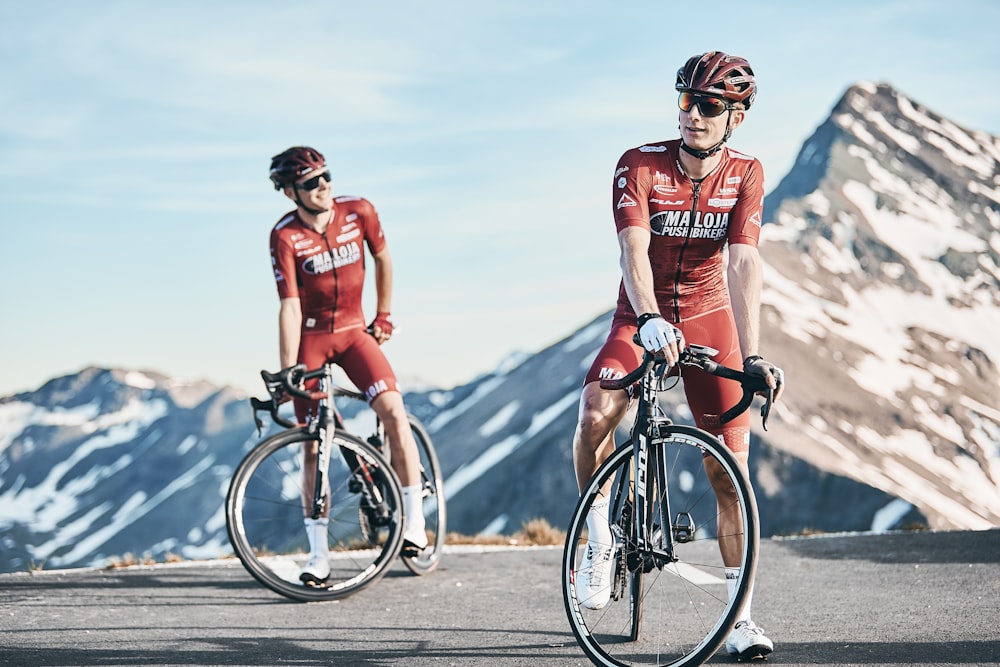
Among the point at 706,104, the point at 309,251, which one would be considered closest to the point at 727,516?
the point at 706,104

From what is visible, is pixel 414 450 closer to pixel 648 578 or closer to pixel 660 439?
pixel 648 578

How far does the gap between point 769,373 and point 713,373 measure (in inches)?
10.8

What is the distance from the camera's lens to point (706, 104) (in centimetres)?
569

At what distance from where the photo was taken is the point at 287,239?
805cm

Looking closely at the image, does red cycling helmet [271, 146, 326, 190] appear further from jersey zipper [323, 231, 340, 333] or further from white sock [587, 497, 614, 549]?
white sock [587, 497, 614, 549]

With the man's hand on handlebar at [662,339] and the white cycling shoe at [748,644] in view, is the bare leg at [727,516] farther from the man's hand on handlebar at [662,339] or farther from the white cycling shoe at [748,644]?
the man's hand on handlebar at [662,339]

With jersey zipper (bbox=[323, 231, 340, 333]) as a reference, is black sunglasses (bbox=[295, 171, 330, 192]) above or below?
above

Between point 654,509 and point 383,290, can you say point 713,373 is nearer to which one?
point 654,509

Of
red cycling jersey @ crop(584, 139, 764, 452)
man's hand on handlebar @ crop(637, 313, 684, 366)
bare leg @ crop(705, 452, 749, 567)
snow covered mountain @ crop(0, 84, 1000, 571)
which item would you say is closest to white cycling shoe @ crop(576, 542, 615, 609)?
bare leg @ crop(705, 452, 749, 567)

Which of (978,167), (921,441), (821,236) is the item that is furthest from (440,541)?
(978,167)

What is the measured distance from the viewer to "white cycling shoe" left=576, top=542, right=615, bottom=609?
221 inches

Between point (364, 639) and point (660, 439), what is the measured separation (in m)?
2.16

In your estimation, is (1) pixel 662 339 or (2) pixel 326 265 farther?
(2) pixel 326 265

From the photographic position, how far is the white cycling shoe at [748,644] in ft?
17.5
